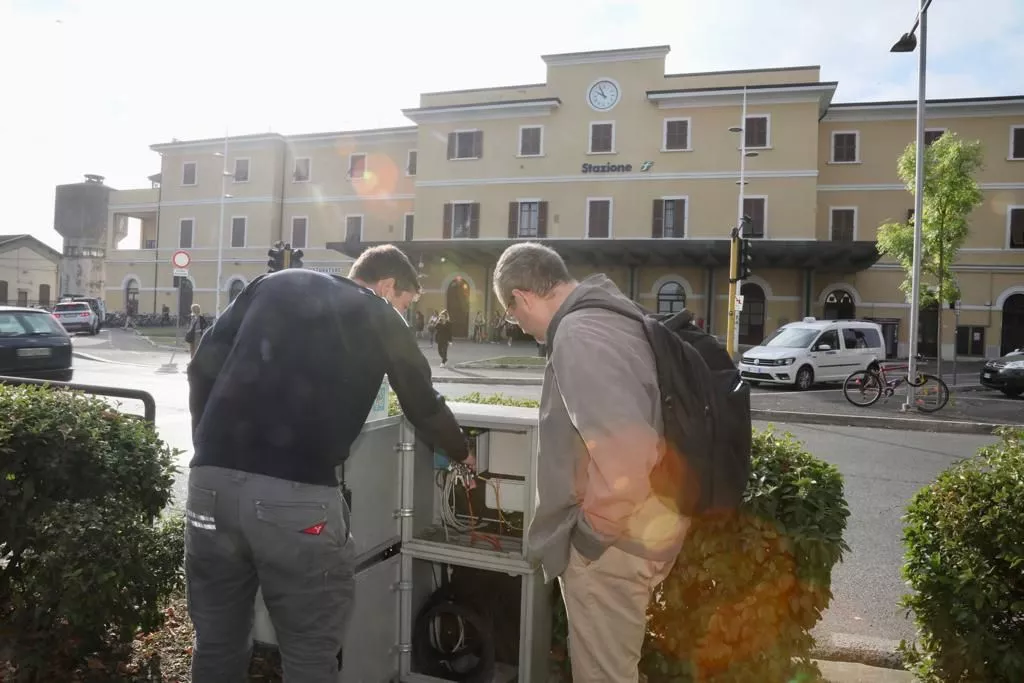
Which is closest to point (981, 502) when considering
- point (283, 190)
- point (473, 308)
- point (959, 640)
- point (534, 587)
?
point (959, 640)

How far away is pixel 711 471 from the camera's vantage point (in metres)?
2.22

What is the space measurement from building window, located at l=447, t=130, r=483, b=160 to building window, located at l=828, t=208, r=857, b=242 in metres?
17.4

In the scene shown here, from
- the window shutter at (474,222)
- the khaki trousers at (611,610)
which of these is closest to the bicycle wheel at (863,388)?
the khaki trousers at (611,610)

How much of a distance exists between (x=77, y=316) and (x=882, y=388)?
35016 mm

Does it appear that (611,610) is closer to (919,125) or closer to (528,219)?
(919,125)

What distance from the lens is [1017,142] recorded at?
106ft

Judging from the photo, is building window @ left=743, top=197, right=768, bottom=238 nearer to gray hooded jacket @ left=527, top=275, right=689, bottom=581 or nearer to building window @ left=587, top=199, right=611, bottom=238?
building window @ left=587, top=199, right=611, bottom=238

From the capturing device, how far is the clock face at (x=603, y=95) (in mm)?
34438

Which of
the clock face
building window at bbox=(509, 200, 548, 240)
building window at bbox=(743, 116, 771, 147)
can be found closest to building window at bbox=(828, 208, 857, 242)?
building window at bbox=(743, 116, 771, 147)

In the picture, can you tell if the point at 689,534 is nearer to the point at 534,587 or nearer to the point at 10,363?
the point at 534,587

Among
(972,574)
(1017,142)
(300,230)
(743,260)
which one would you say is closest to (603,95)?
(1017,142)

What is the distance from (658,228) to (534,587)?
105 feet

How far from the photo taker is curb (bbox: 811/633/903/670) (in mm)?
3512

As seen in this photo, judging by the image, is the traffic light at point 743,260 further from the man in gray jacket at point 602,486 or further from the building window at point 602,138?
the building window at point 602,138
